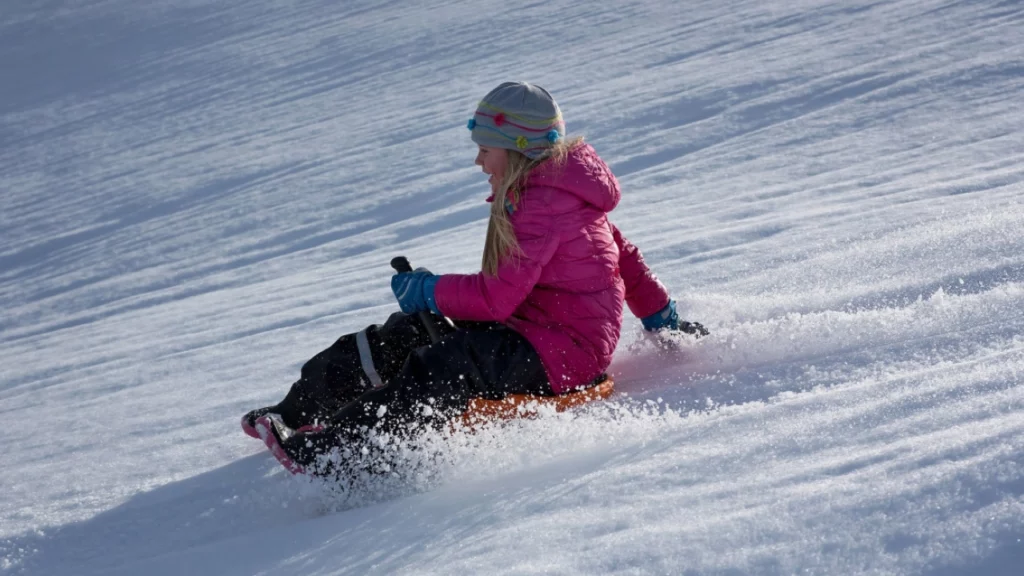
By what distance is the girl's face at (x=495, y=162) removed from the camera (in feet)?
10.3

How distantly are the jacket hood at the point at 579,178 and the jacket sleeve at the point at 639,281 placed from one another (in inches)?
18.3

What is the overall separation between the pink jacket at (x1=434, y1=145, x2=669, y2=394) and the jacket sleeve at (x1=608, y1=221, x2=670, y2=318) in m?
0.34

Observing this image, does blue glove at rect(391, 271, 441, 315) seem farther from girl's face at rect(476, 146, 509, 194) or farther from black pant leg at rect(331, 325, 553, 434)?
girl's face at rect(476, 146, 509, 194)

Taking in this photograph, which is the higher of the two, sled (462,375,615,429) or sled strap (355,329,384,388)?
sled strap (355,329,384,388)

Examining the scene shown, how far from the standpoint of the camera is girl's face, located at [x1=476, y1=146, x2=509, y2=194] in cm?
314

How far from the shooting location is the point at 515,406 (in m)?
3.03

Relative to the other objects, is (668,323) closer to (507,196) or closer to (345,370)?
(507,196)

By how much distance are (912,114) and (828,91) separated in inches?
39.0

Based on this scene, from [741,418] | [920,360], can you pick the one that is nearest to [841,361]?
[920,360]

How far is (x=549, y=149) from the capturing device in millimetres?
3096

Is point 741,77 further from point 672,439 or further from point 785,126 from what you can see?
point 672,439

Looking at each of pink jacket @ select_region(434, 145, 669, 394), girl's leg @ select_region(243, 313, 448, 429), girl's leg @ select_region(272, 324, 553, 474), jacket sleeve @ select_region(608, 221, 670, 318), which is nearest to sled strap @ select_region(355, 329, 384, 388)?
girl's leg @ select_region(243, 313, 448, 429)

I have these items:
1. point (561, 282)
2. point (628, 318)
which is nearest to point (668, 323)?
point (628, 318)

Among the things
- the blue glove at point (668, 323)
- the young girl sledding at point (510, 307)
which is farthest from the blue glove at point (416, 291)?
the blue glove at point (668, 323)
